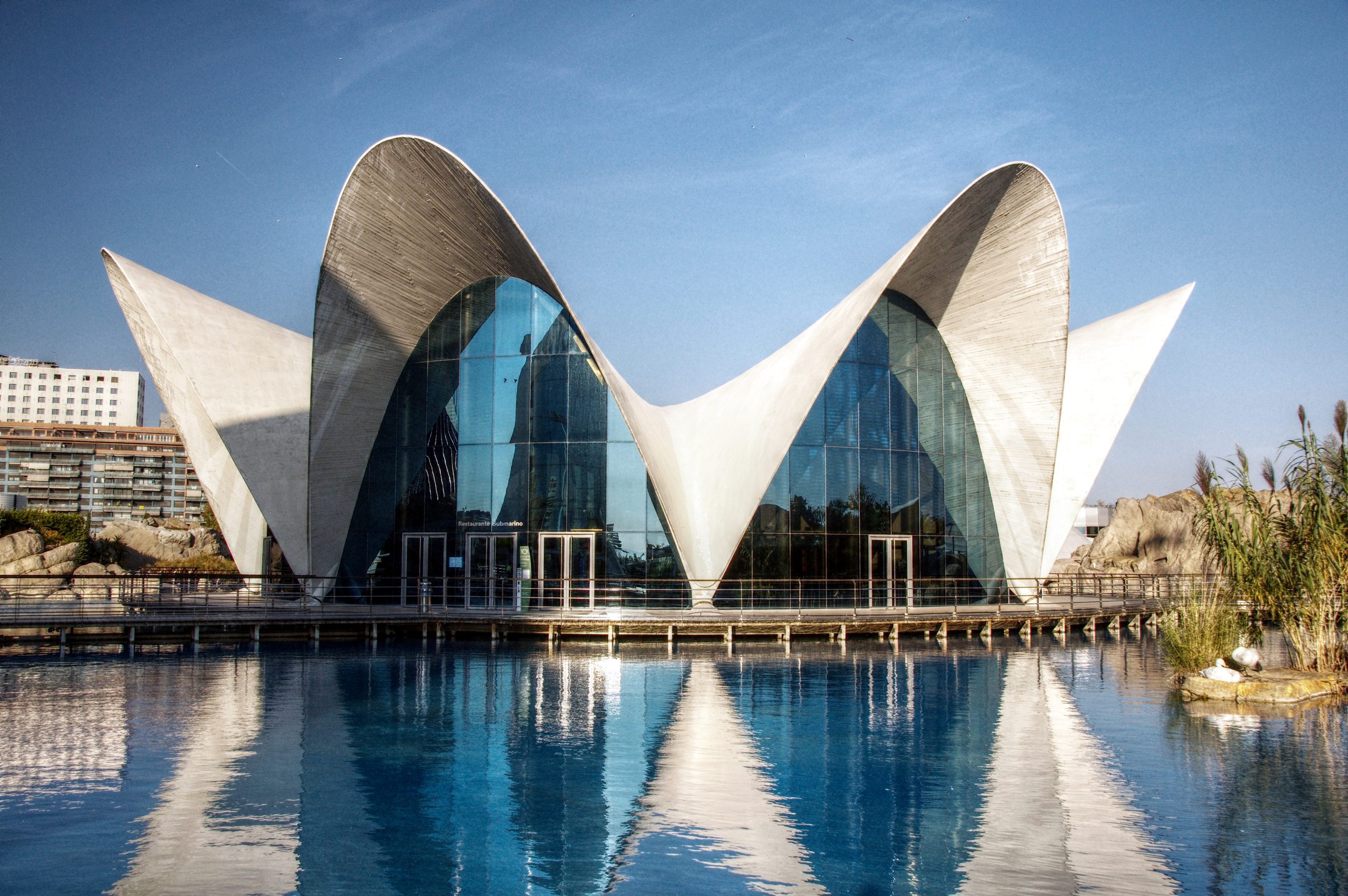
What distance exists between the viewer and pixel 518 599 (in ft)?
82.0

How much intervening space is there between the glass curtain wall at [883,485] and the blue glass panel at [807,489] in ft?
0.08

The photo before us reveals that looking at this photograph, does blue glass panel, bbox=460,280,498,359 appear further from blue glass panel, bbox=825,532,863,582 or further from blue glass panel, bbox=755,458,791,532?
blue glass panel, bbox=825,532,863,582

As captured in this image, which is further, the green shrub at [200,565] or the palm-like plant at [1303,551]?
the green shrub at [200,565]

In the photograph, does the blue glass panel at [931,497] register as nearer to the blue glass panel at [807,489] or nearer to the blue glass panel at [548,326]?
the blue glass panel at [807,489]

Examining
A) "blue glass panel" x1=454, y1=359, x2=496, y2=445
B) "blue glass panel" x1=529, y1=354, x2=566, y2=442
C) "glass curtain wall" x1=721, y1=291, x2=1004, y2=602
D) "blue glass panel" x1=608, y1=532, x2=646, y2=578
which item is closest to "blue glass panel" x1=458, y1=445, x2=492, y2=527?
"blue glass panel" x1=454, y1=359, x2=496, y2=445

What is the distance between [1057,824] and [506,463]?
737 inches

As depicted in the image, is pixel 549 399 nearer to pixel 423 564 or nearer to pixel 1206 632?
pixel 423 564

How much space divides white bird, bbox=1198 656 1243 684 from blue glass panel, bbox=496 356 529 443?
15834 mm

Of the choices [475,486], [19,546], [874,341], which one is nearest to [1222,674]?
[874,341]

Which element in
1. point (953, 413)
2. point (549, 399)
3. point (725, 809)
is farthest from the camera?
point (953, 413)

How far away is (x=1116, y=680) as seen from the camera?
17484mm

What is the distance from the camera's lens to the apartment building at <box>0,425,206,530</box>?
11469 centimetres

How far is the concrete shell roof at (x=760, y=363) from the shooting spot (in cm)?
2302

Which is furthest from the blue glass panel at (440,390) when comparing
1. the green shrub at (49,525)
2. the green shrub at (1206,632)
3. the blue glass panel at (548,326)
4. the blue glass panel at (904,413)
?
the green shrub at (49,525)
